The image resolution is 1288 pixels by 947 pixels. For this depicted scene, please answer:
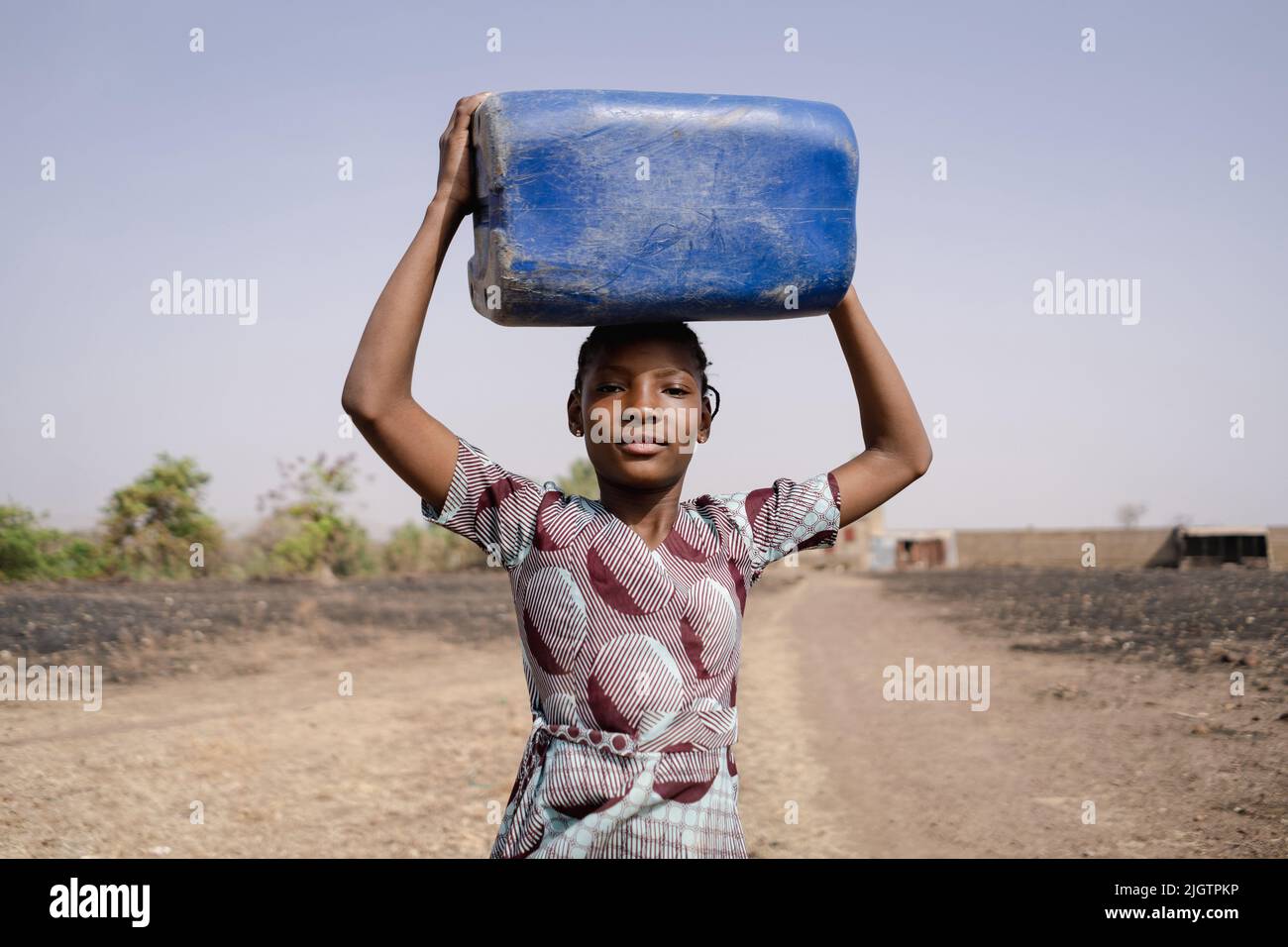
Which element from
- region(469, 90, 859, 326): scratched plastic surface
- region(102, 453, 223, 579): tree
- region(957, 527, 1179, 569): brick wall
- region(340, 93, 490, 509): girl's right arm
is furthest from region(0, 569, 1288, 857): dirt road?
region(957, 527, 1179, 569): brick wall

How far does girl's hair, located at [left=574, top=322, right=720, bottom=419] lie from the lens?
6.57 feet

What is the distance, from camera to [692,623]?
197cm

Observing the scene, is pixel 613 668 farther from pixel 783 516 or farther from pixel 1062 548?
pixel 1062 548

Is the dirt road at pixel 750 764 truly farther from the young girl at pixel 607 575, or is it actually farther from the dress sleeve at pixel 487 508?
the dress sleeve at pixel 487 508

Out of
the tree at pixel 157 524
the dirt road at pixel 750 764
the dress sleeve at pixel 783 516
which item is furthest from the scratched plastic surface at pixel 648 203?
Answer: the tree at pixel 157 524

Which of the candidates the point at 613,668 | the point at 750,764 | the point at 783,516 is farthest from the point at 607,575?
the point at 750,764

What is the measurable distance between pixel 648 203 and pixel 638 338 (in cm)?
26

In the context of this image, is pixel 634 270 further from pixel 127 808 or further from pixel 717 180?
pixel 127 808

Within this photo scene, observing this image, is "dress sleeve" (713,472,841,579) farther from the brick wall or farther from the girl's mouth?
the brick wall

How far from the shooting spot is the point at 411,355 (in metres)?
1.97

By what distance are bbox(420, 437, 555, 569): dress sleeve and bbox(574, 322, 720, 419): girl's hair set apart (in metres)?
0.26

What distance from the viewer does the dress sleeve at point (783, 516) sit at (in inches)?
85.0
